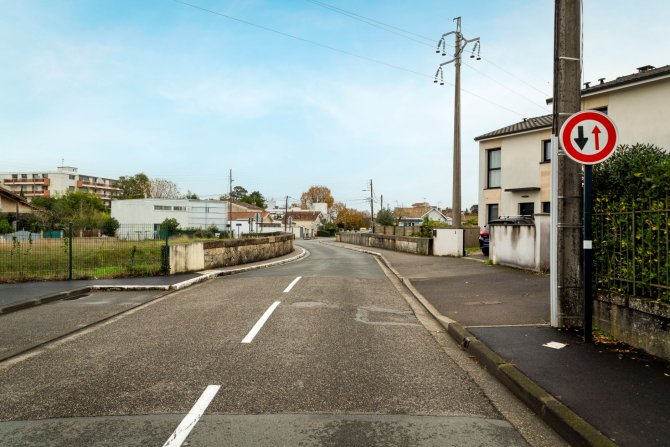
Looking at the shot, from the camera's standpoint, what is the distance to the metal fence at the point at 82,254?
1368cm

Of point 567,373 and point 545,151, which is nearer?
point 567,373

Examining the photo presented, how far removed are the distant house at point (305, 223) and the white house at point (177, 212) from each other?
4581 cm

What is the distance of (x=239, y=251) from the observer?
2088cm

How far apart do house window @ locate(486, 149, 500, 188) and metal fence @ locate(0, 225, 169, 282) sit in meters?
20.1

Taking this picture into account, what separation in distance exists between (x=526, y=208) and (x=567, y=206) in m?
20.0

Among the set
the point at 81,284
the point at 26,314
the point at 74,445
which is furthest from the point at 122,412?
the point at 81,284

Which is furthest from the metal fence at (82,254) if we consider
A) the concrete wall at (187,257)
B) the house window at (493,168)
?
the house window at (493,168)

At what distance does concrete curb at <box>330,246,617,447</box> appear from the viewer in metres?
3.37

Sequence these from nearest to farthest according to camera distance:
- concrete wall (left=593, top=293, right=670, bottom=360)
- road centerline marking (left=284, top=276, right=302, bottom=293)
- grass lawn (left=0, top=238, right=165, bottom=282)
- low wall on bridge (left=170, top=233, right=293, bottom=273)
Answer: concrete wall (left=593, top=293, right=670, bottom=360) → road centerline marking (left=284, top=276, right=302, bottom=293) → grass lawn (left=0, top=238, right=165, bottom=282) → low wall on bridge (left=170, top=233, right=293, bottom=273)

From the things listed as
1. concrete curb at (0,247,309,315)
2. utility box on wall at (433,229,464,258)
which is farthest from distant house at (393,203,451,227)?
concrete curb at (0,247,309,315)

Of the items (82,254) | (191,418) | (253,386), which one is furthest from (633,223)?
(82,254)

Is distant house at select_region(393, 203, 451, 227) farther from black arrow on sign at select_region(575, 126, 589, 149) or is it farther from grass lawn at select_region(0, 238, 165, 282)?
black arrow on sign at select_region(575, 126, 589, 149)

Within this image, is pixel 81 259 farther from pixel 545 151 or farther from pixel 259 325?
pixel 545 151

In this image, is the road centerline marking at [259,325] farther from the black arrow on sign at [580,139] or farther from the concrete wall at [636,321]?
the black arrow on sign at [580,139]
